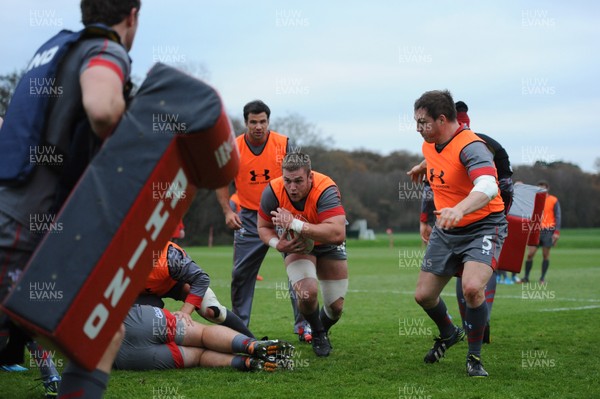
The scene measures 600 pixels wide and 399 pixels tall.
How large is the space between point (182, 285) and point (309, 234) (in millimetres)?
1321

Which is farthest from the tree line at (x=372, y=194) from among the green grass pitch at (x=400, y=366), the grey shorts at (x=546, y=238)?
the green grass pitch at (x=400, y=366)

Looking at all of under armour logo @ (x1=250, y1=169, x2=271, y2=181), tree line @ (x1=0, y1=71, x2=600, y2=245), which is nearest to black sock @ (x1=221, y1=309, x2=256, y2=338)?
under armour logo @ (x1=250, y1=169, x2=271, y2=181)

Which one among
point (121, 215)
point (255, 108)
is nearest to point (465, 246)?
point (255, 108)

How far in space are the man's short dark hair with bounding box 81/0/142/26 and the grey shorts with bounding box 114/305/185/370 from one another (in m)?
3.41

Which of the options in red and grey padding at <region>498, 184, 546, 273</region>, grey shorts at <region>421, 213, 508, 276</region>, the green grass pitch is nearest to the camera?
the green grass pitch

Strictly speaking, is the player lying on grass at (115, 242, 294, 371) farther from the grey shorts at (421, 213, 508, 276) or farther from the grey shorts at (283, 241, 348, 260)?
the grey shorts at (421, 213, 508, 276)

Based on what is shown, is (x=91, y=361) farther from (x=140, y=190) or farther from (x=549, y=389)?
(x=549, y=389)

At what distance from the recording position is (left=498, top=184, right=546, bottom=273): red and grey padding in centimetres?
Result: 859

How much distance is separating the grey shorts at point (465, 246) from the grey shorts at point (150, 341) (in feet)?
8.25

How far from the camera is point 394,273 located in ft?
72.8

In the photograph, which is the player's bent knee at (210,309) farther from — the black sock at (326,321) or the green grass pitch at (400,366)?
the black sock at (326,321)

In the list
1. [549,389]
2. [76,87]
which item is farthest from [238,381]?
[76,87]

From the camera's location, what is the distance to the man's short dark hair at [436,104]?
6598 millimetres

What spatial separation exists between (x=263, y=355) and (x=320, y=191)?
74.5 inches
